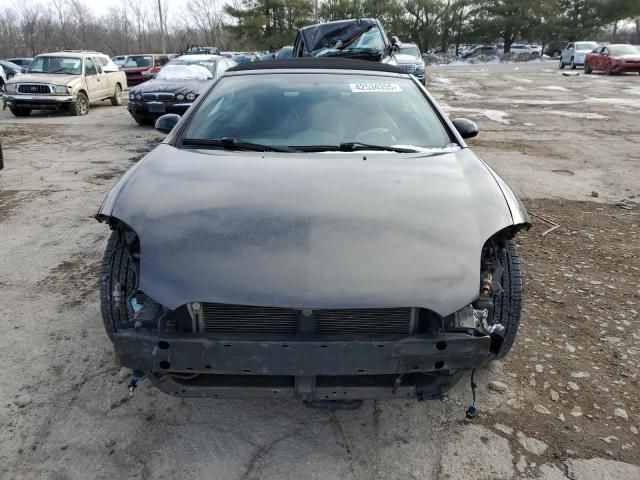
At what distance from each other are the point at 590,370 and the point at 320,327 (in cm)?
170

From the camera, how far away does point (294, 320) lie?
6.84 feet

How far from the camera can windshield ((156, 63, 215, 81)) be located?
1120 cm

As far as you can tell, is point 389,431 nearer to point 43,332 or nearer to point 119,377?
point 119,377

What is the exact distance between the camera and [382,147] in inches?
118

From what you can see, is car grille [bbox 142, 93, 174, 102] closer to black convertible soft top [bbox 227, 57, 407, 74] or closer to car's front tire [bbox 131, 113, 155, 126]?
car's front tire [bbox 131, 113, 155, 126]

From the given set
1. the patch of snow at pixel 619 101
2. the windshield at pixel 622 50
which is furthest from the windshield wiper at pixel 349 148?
the windshield at pixel 622 50

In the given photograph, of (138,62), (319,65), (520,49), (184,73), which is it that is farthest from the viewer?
(520,49)

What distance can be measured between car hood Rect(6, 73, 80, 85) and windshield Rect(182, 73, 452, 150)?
11.7 metres

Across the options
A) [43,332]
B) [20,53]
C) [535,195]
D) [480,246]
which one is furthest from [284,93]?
[20,53]

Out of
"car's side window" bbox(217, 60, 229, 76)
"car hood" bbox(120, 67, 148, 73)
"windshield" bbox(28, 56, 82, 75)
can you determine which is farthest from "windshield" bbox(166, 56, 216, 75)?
"car hood" bbox(120, 67, 148, 73)

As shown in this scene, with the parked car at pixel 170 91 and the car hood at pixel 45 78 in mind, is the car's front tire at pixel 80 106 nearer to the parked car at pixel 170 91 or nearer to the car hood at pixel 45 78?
the car hood at pixel 45 78

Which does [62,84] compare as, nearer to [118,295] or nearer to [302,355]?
[118,295]

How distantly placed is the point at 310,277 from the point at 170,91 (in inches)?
379

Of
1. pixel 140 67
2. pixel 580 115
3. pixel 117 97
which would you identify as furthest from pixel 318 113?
pixel 140 67
